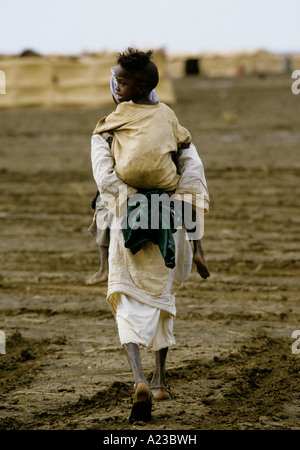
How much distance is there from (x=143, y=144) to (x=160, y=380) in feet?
4.29

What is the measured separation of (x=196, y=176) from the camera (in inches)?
160

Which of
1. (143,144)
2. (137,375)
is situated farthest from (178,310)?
(143,144)

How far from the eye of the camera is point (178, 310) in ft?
19.2

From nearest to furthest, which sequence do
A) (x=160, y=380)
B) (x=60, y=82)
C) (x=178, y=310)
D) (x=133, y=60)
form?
(x=133, y=60) → (x=160, y=380) → (x=178, y=310) → (x=60, y=82)

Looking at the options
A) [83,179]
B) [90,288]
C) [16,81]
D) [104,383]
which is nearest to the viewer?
[104,383]

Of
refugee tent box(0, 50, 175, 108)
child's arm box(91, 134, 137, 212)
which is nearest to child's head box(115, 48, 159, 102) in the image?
child's arm box(91, 134, 137, 212)

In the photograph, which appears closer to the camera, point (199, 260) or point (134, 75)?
point (134, 75)

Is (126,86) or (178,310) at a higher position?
(126,86)

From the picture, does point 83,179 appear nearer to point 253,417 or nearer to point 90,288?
point 90,288

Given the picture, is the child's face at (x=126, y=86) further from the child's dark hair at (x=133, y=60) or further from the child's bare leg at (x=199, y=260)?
the child's bare leg at (x=199, y=260)

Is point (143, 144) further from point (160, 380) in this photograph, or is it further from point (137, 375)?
point (160, 380)

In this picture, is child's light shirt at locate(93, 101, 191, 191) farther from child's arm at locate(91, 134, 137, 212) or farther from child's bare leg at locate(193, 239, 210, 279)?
child's bare leg at locate(193, 239, 210, 279)

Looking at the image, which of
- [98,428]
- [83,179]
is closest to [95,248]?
[83,179]

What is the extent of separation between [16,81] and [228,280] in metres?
12.6
